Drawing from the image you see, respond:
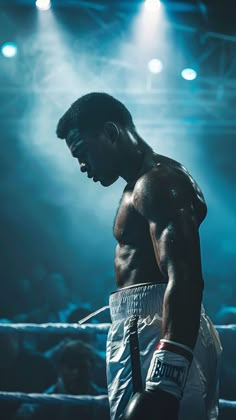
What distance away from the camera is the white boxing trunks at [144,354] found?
1.32 m

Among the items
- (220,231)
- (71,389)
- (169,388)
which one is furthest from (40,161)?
(169,388)

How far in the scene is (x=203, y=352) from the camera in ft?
4.61

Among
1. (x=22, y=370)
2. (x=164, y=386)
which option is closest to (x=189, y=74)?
(x=22, y=370)

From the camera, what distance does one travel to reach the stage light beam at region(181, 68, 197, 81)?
234 inches

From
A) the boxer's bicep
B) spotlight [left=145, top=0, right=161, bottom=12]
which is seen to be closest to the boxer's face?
the boxer's bicep

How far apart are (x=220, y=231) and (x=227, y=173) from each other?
878mm

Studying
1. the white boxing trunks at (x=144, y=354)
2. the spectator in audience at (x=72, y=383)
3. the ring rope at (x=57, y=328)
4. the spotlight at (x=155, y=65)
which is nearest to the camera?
the white boxing trunks at (x=144, y=354)

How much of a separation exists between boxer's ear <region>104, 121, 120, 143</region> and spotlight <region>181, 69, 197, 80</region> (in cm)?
458

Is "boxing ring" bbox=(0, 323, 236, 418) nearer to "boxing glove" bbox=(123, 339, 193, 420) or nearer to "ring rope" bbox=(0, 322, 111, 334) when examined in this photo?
"ring rope" bbox=(0, 322, 111, 334)

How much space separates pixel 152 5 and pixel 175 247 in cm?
468

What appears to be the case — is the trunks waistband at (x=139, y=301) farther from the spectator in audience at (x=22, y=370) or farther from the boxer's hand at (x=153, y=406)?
the spectator in audience at (x=22, y=370)

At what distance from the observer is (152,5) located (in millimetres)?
5348

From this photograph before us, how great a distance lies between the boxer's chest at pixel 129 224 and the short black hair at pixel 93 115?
261mm

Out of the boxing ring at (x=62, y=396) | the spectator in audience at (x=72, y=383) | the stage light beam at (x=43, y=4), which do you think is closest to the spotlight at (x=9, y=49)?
the stage light beam at (x=43, y=4)
